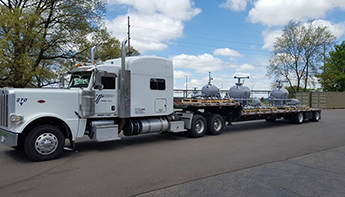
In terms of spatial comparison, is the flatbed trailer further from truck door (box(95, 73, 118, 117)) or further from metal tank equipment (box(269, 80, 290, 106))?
truck door (box(95, 73, 118, 117))

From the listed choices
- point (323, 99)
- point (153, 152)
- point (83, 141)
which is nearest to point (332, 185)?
point (153, 152)

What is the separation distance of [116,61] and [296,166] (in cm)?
644

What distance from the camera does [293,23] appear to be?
137ft

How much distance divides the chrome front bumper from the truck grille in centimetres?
23

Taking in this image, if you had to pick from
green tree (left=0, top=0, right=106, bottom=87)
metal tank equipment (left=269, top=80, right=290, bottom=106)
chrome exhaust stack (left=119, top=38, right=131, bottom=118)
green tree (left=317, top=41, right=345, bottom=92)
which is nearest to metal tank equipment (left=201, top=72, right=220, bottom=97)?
metal tank equipment (left=269, top=80, right=290, bottom=106)

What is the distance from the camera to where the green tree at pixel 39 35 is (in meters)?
19.3

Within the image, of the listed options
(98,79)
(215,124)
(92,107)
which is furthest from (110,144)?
(215,124)

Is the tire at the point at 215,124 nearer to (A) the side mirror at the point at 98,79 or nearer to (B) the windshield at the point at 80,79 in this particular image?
(A) the side mirror at the point at 98,79

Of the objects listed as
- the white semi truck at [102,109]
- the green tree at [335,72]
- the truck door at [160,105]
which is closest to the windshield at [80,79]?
the white semi truck at [102,109]

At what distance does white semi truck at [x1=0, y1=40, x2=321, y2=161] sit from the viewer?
7.14m

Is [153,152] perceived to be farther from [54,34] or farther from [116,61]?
[54,34]

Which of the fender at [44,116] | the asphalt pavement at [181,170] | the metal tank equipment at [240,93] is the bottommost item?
the asphalt pavement at [181,170]

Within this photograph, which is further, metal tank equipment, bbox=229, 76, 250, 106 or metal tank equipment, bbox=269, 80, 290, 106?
metal tank equipment, bbox=269, 80, 290, 106

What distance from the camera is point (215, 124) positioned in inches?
478
